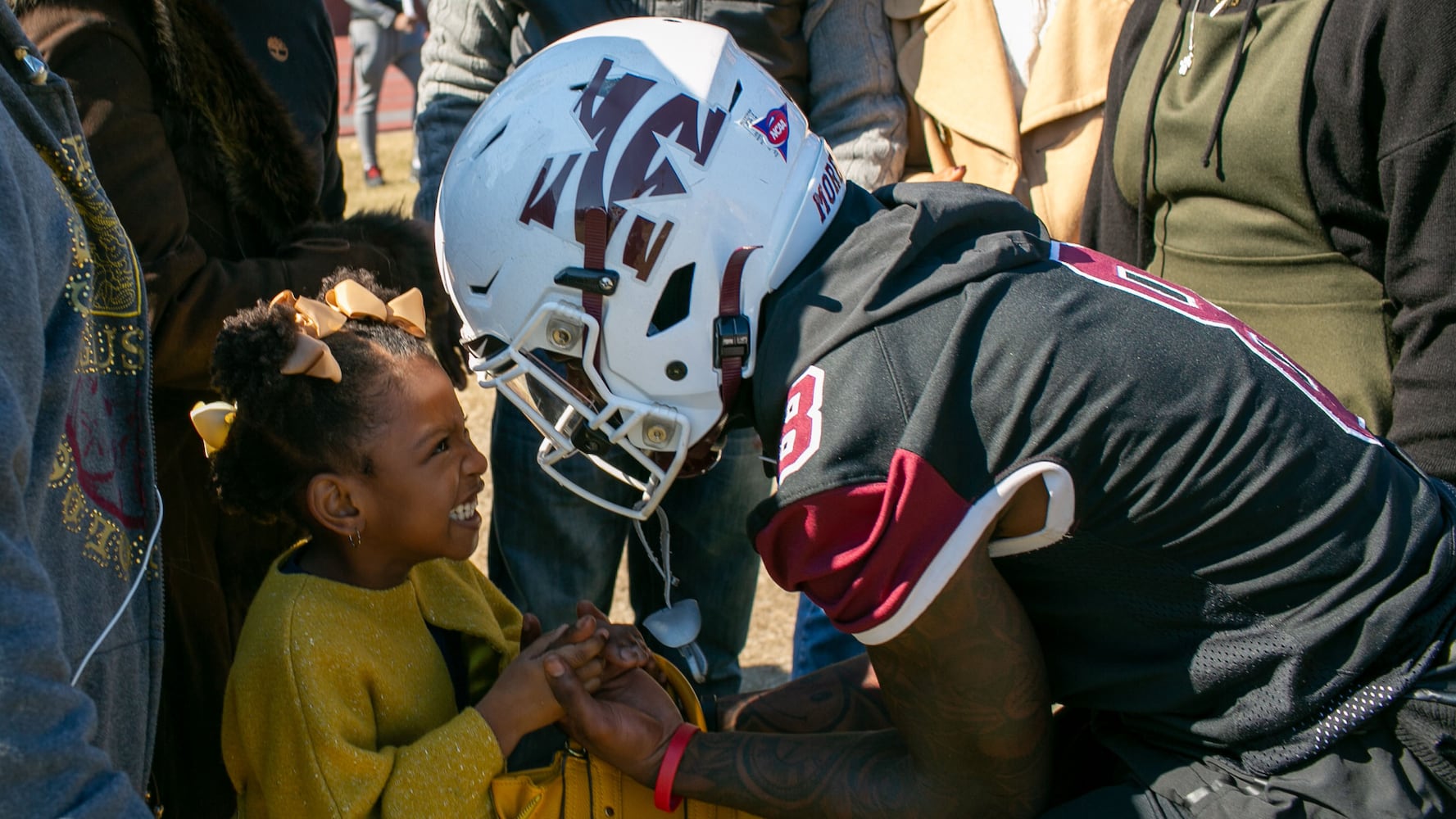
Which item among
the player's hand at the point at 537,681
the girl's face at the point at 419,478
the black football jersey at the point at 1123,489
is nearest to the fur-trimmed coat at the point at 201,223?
the girl's face at the point at 419,478

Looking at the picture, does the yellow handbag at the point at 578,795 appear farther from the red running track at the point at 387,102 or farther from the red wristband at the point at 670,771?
the red running track at the point at 387,102

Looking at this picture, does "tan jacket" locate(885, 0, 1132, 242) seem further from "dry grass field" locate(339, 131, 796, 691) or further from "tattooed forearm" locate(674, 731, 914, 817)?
"tattooed forearm" locate(674, 731, 914, 817)

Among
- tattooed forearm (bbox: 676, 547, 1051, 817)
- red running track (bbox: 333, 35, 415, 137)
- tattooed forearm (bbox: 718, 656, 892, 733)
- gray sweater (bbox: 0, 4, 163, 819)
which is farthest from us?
red running track (bbox: 333, 35, 415, 137)

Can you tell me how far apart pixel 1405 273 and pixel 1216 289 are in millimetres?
390

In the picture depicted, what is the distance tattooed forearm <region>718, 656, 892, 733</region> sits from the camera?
2.38 meters

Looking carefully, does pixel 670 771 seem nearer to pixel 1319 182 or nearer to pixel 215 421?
pixel 215 421

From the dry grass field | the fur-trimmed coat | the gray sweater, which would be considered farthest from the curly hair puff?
the dry grass field

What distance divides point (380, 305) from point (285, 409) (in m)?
0.27

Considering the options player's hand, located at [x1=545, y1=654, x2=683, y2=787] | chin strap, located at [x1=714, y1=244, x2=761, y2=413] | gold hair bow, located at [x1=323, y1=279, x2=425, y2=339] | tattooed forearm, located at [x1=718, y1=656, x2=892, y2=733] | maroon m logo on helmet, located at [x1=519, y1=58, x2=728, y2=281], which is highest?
maroon m logo on helmet, located at [x1=519, y1=58, x2=728, y2=281]

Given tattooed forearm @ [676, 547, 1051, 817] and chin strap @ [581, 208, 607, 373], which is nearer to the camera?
tattooed forearm @ [676, 547, 1051, 817]

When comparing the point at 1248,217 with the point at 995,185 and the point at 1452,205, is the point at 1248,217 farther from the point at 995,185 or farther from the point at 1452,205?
the point at 995,185

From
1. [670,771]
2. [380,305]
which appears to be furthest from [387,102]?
Answer: [670,771]

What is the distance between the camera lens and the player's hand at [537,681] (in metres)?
2.10

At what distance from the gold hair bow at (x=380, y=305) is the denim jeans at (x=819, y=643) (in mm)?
1449
